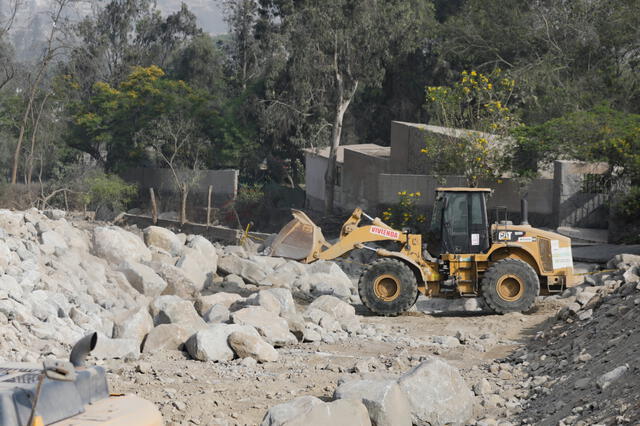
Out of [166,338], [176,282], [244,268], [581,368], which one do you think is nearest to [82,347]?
[581,368]

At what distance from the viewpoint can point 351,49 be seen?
31.4 metres

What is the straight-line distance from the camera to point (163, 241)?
812 inches

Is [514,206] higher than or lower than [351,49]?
lower

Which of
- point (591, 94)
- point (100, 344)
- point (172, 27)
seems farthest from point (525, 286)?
point (172, 27)

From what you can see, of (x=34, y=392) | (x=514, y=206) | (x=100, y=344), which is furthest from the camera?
(x=514, y=206)

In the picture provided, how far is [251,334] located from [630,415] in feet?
19.8

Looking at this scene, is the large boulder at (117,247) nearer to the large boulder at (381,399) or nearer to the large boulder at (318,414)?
the large boulder at (381,399)

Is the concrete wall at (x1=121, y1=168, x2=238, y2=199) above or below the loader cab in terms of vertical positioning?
above

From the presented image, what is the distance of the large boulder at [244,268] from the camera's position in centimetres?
1959

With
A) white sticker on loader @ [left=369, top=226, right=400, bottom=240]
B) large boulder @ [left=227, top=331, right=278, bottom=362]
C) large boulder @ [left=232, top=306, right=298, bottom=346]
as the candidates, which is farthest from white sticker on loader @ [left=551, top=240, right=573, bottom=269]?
large boulder @ [left=227, top=331, right=278, bottom=362]

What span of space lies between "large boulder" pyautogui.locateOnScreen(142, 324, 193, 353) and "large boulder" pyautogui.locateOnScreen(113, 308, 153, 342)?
18cm

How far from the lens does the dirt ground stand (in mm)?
9820

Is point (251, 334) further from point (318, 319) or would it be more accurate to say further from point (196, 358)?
point (318, 319)

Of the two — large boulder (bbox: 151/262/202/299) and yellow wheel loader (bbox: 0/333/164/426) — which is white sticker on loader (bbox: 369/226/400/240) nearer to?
large boulder (bbox: 151/262/202/299)
